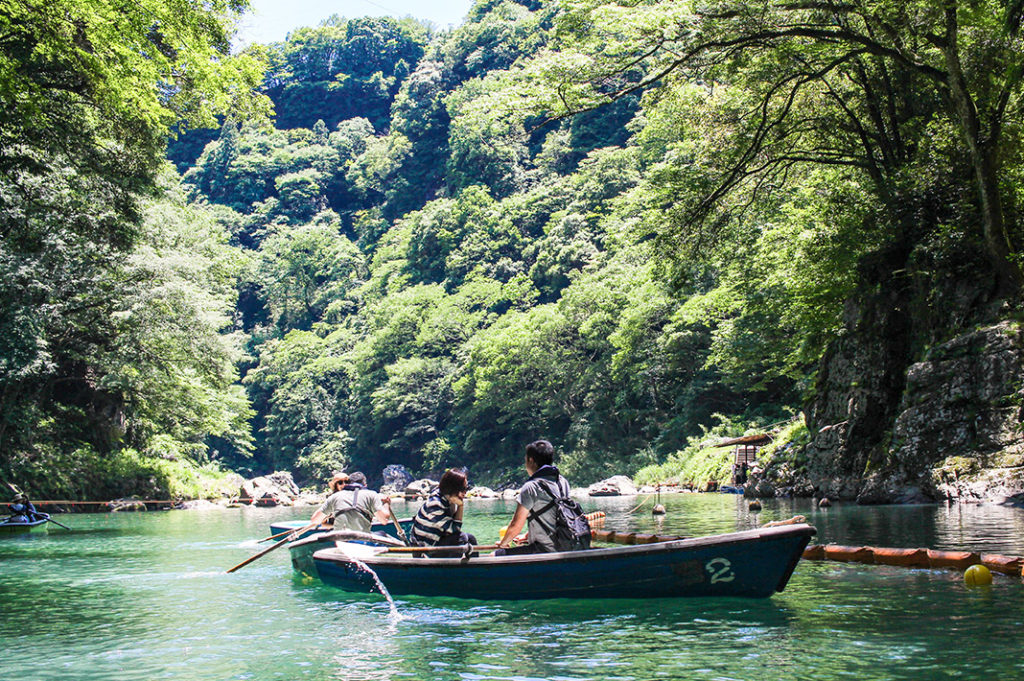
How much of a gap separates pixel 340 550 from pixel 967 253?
13200 millimetres

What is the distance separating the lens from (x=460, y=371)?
5744cm

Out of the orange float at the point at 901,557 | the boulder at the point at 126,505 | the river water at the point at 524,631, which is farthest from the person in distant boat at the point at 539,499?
the boulder at the point at 126,505

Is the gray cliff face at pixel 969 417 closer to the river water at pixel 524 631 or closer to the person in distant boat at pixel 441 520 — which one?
the river water at pixel 524 631

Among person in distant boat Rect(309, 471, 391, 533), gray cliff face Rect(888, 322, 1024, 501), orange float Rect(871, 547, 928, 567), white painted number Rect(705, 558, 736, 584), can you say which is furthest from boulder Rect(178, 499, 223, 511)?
white painted number Rect(705, 558, 736, 584)

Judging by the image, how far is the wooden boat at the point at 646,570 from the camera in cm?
723

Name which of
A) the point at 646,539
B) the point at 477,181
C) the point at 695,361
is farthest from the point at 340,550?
the point at 477,181

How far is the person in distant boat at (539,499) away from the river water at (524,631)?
1.92 feet

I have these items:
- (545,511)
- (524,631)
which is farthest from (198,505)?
(524,631)

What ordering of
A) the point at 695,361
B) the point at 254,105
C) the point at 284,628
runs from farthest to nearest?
the point at 695,361
the point at 254,105
the point at 284,628

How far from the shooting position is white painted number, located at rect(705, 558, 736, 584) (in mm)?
7324

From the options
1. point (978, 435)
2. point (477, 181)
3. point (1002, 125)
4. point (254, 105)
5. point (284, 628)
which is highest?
point (477, 181)

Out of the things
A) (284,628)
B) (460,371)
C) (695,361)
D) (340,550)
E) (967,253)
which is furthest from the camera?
(460,371)

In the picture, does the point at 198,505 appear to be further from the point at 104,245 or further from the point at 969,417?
the point at 969,417

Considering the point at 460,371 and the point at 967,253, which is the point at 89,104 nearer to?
the point at 967,253
